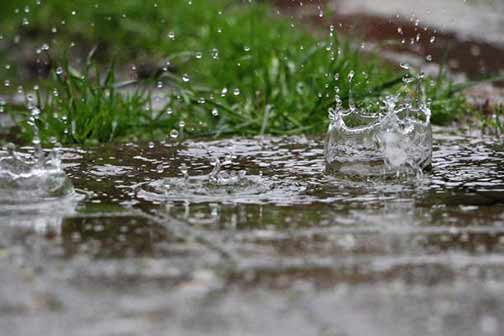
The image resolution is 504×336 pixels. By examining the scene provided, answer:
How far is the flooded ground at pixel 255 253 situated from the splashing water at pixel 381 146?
0.35ft

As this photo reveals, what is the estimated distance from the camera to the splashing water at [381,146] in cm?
413

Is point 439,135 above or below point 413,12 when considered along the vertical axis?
below

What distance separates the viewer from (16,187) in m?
3.67

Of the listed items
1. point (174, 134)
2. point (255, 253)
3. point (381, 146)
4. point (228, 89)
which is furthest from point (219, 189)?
point (228, 89)

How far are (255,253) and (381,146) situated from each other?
1.61 metres

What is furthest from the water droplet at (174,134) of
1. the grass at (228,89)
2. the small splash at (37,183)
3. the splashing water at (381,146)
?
the small splash at (37,183)

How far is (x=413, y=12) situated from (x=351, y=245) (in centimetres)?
787

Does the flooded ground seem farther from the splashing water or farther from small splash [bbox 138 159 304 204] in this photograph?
the splashing water

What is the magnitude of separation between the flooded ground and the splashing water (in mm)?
107

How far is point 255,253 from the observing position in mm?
2863

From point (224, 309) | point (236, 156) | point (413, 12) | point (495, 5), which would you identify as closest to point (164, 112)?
point (236, 156)

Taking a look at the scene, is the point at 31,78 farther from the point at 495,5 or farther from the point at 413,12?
the point at 495,5

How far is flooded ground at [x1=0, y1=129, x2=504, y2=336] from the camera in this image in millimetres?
2357

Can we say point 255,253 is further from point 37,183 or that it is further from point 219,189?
point 37,183
